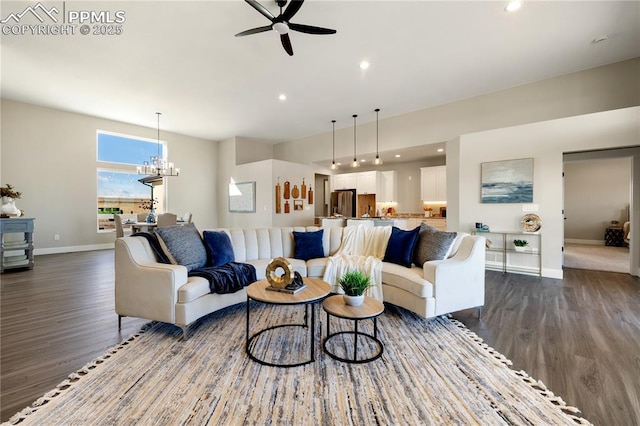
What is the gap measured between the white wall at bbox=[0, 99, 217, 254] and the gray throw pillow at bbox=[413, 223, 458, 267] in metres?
7.96

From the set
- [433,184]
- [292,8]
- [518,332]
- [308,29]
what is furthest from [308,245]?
[433,184]

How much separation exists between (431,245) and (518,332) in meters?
1.12

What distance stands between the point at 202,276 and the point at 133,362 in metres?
0.86

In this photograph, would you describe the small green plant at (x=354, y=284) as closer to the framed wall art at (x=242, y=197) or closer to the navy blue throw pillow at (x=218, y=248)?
the navy blue throw pillow at (x=218, y=248)

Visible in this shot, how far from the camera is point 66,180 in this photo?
6406mm

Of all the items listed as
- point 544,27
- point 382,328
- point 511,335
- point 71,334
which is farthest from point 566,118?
point 71,334

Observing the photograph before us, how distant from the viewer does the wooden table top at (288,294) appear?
1991 mm

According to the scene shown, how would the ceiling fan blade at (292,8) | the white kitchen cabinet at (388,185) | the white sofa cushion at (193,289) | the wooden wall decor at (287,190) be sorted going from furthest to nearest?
1. the white kitchen cabinet at (388,185)
2. the wooden wall decor at (287,190)
3. the ceiling fan blade at (292,8)
4. the white sofa cushion at (193,289)

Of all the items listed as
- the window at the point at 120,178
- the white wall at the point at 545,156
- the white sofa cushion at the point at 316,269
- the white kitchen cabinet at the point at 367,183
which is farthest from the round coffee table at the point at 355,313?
the window at the point at 120,178

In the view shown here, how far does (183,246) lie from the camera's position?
2908 millimetres

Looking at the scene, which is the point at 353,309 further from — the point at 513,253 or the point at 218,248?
the point at 513,253

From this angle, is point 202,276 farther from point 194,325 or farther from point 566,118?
point 566,118

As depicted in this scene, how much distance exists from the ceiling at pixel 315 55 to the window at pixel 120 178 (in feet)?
4.29

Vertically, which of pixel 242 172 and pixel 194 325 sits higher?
pixel 242 172
